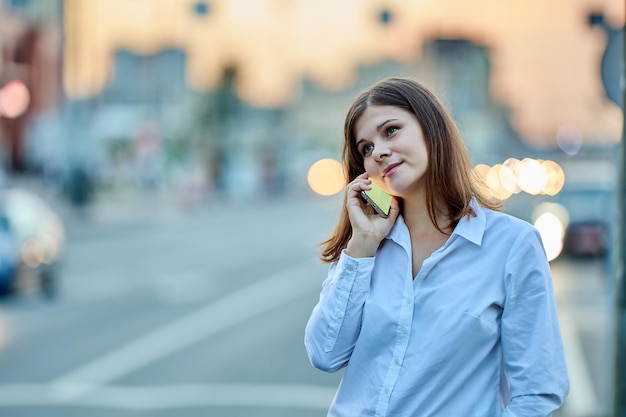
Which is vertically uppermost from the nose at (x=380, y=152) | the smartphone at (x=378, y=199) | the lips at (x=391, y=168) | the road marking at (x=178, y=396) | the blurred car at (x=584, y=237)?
the nose at (x=380, y=152)

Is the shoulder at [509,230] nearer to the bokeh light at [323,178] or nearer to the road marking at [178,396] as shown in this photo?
the road marking at [178,396]

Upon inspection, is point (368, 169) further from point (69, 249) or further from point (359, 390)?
point (69, 249)

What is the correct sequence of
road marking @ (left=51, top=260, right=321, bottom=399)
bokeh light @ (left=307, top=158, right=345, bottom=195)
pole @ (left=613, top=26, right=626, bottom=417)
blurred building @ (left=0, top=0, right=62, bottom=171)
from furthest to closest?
bokeh light @ (left=307, top=158, right=345, bottom=195), blurred building @ (left=0, top=0, right=62, bottom=171), road marking @ (left=51, top=260, right=321, bottom=399), pole @ (left=613, top=26, right=626, bottom=417)

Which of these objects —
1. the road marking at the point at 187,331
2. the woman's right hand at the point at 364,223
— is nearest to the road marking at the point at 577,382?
the road marking at the point at 187,331

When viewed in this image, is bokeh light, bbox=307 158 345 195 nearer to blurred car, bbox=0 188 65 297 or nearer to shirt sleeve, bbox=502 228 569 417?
blurred car, bbox=0 188 65 297

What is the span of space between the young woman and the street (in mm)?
494

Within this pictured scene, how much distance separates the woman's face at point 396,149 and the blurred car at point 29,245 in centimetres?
1374

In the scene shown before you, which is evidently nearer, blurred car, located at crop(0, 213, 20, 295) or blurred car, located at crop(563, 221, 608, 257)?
blurred car, located at crop(0, 213, 20, 295)

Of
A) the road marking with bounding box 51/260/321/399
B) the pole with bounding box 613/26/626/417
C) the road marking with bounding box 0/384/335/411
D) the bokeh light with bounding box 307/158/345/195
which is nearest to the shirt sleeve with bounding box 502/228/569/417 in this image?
the pole with bounding box 613/26/626/417

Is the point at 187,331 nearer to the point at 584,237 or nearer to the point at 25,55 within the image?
the point at 584,237

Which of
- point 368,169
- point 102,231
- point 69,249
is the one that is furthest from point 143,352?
point 102,231

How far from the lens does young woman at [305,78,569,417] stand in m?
2.61

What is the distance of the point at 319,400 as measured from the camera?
369 inches

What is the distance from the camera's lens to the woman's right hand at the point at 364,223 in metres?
2.77
